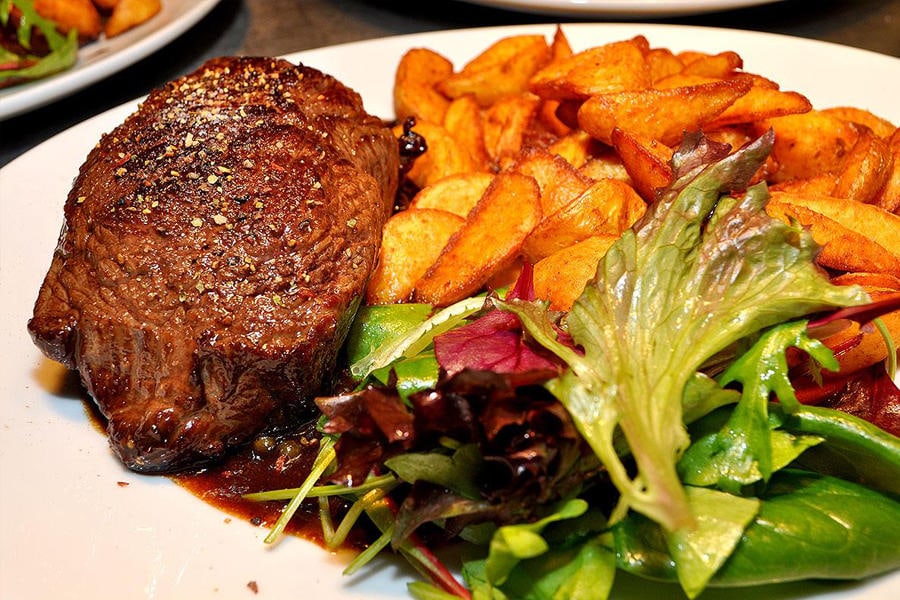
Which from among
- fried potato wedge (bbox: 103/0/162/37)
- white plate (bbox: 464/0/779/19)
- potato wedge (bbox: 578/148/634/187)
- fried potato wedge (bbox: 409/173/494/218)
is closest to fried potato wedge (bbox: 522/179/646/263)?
potato wedge (bbox: 578/148/634/187)

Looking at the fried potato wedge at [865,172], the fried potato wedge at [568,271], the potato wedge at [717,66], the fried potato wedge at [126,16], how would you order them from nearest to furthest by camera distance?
Result: the fried potato wedge at [568,271]
the fried potato wedge at [865,172]
the potato wedge at [717,66]
the fried potato wedge at [126,16]

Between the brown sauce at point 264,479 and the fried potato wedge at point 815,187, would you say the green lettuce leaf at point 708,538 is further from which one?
the fried potato wedge at point 815,187

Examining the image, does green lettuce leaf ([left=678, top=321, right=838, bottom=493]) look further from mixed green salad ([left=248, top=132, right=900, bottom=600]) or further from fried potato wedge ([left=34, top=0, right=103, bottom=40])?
fried potato wedge ([left=34, top=0, right=103, bottom=40])

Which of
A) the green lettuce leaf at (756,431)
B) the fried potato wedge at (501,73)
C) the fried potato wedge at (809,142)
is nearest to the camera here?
the green lettuce leaf at (756,431)

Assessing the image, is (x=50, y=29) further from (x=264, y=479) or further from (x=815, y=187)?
(x=815, y=187)

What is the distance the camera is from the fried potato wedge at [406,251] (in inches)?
96.9

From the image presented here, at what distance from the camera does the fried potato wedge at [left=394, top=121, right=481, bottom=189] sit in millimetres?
2904

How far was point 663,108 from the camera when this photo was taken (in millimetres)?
2486

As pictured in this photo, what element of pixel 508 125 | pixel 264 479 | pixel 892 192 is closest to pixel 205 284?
pixel 264 479

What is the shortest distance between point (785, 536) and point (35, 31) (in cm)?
387

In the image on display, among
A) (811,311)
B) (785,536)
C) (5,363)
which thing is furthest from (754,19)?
(5,363)

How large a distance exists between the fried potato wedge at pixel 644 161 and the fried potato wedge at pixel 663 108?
79 mm

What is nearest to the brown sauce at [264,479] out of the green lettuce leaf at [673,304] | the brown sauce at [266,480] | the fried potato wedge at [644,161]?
the brown sauce at [266,480]

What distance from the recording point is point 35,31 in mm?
3824
